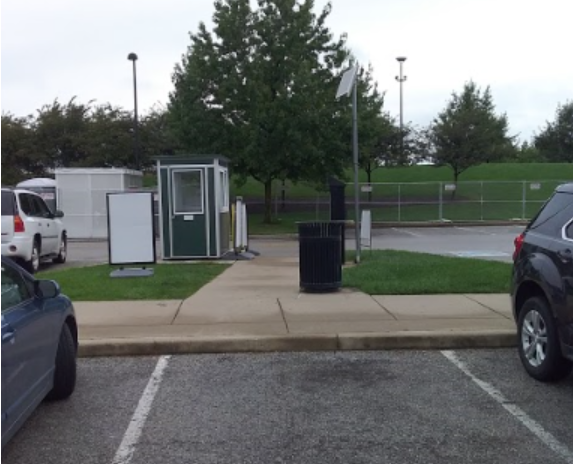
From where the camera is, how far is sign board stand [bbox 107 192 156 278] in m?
12.1

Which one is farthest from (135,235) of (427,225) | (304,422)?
(427,225)

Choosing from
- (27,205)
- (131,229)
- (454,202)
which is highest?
(27,205)

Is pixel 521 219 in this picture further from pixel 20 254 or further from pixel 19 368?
pixel 19 368

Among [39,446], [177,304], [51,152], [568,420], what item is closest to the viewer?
[39,446]

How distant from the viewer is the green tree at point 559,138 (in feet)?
196

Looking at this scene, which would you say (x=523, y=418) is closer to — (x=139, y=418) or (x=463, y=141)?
(x=139, y=418)

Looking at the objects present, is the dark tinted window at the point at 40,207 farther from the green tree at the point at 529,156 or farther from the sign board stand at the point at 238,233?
the green tree at the point at 529,156

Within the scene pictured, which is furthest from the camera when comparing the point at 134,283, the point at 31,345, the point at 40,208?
the point at 40,208

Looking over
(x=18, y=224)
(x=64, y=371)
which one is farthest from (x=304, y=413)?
(x=18, y=224)

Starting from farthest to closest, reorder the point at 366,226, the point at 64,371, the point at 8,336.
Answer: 1. the point at 366,226
2. the point at 64,371
3. the point at 8,336

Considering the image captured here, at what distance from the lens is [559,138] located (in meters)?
61.8

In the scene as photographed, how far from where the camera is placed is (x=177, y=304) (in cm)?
922

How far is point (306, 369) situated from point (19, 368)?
293 cm

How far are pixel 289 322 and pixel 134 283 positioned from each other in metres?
3.84
